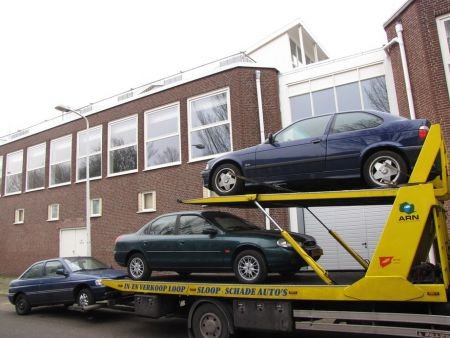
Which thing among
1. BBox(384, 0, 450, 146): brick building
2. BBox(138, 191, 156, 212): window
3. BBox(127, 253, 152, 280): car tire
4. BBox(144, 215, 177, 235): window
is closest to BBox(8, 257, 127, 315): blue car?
BBox(127, 253, 152, 280): car tire

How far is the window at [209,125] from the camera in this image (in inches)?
632

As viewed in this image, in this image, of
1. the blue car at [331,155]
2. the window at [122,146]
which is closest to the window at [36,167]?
the window at [122,146]

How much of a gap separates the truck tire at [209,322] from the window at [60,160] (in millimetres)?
16351

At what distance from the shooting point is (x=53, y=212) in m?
22.2

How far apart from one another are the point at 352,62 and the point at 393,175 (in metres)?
9.08

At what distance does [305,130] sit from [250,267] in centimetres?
243

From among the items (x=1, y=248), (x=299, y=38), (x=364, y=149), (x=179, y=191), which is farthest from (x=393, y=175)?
(x=1, y=248)

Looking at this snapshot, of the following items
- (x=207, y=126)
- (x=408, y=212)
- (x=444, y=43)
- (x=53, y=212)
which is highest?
(x=444, y=43)

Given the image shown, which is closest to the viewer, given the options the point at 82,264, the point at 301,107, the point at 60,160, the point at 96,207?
the point at 82,264

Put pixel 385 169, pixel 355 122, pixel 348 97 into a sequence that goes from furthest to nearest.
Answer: pixel 348 97
pixel 355 122
pixel 385 169

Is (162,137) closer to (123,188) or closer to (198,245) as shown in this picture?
(123,188)

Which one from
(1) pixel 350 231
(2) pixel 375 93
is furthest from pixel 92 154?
(2) pixel 375 93

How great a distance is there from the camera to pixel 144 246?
8.34m

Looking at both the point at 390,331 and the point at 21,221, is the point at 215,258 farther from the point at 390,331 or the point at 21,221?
the point at 21,221
